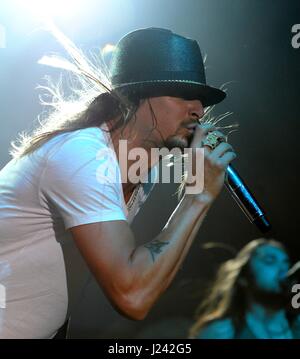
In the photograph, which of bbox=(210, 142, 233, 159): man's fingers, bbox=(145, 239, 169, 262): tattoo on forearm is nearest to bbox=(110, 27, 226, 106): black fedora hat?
bbox=(210, 142, 233, 159): man's fingers

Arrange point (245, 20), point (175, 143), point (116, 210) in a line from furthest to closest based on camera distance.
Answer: point (245, 20) → point (175, 143) → point (116, 210)

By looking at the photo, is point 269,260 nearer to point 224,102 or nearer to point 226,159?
point 224,102

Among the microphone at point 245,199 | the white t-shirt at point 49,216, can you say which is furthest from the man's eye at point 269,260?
the white t-shirt at point 49,216

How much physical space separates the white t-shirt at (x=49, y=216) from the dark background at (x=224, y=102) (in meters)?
1.02

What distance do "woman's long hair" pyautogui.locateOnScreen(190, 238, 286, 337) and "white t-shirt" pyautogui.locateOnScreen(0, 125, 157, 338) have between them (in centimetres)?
98

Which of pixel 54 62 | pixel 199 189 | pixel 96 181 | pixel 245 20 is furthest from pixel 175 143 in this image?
pixel 245 20

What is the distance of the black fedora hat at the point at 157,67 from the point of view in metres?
1.15

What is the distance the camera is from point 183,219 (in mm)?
A: 918

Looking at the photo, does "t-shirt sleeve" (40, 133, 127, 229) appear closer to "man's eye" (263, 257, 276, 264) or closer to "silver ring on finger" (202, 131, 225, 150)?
"silver ring on finger" (202, 131, 225, 150)

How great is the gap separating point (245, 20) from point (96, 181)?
4.64 feet

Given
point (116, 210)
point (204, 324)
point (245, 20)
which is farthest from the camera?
point (245, 20)

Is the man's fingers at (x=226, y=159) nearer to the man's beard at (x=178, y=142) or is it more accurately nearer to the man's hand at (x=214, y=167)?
the man's hand at (x=214, y=167)

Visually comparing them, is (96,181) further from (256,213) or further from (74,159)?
(256,213)

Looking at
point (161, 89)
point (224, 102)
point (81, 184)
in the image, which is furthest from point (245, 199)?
point (224, 102)
